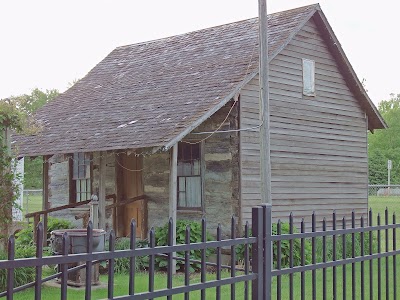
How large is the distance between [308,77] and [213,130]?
3578 mm

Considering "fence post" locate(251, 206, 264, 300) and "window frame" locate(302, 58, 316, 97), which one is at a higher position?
"window frame" locate(302, 58, 316, 97)

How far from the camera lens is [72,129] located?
54.1 feet

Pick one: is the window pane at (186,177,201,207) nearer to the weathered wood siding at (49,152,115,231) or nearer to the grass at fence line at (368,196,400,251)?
the weathered wood siding at (49,152,115,231)

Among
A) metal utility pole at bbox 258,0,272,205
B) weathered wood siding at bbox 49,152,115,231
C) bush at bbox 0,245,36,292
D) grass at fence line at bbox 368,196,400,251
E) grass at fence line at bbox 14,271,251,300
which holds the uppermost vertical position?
metal utility pole at bbox 258,0,272,205

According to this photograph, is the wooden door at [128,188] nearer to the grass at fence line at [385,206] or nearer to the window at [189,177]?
the window at [189,177]

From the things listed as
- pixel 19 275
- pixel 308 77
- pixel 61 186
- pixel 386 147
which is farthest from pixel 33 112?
pixel 386 147

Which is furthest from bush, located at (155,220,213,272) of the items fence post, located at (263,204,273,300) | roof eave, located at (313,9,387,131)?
fence post, located at (263,204,273,300)

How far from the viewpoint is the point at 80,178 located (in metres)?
18.3

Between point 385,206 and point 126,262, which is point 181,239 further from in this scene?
point 385,206

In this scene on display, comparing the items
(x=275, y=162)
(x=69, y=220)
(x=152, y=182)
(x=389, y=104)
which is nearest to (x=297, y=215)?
(x=275, y=162)

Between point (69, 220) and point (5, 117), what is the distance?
7624 millimetres

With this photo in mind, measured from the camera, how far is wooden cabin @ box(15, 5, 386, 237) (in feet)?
48.1

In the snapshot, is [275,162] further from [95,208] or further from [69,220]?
[69,220]

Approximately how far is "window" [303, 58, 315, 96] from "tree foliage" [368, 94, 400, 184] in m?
42.4
